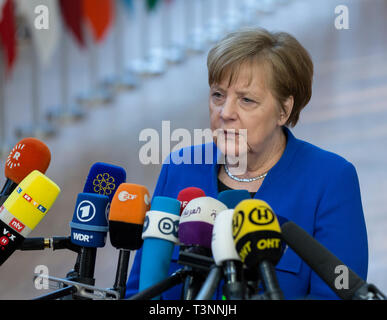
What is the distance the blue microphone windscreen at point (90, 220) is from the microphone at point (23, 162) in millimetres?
161

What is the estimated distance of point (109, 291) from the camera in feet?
4.66

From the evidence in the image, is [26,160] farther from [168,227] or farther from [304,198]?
[304,198]

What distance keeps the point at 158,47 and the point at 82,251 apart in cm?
652

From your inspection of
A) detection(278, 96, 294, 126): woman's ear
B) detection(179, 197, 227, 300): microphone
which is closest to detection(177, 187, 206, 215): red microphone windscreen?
detection(179, 197, 227, 300): microphone

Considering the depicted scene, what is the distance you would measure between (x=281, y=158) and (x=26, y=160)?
0.63 m

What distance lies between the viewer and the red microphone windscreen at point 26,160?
1590 mm

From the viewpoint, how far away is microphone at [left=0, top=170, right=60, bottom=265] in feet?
4.61

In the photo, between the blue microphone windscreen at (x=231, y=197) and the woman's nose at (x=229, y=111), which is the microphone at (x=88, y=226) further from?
the woman's nose at (x=229, y=111)

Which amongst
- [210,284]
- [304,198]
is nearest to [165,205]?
[210,284]

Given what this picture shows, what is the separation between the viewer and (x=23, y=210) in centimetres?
142

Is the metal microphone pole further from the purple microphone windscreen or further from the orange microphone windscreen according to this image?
the purple microphone windscreen
